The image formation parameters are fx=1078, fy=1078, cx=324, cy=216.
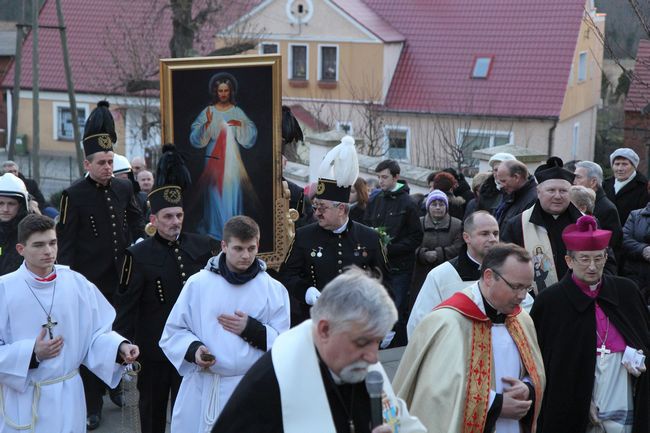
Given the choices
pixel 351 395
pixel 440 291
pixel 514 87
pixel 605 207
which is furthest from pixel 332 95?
pixel 351 395

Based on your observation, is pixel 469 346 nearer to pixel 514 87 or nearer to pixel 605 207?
pixel 605 207

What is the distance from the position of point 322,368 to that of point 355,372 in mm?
135

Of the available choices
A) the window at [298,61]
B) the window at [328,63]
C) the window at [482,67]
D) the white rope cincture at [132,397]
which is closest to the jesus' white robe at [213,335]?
the white rope cincture at [132,397]

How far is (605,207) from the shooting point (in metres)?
9.34

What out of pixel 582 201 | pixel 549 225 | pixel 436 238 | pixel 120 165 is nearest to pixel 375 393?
pixel 549 225

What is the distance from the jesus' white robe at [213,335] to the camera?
6477mm

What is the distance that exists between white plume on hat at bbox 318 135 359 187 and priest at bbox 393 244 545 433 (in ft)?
7.84

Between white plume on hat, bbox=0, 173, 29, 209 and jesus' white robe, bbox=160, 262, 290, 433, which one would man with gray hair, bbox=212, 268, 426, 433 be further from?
white plume on hat, bbox=0, 173, 29, 209

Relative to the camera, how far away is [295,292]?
796 centimetres

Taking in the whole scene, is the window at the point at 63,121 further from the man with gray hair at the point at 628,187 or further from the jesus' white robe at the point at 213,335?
the jesus' white robe at the point at 213,335

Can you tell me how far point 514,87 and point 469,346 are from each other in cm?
2889

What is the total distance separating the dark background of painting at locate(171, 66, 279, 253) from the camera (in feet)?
30.0

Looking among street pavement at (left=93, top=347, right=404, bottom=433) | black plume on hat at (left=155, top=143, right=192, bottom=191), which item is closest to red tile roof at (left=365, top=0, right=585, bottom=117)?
street pavement at (left=93, top=347, right=404, bottom=433)

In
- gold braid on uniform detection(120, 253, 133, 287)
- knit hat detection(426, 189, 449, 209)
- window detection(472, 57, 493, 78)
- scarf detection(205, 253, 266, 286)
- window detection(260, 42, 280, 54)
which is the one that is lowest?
gold braid on uniform detection(120, 253, 133, 287)
